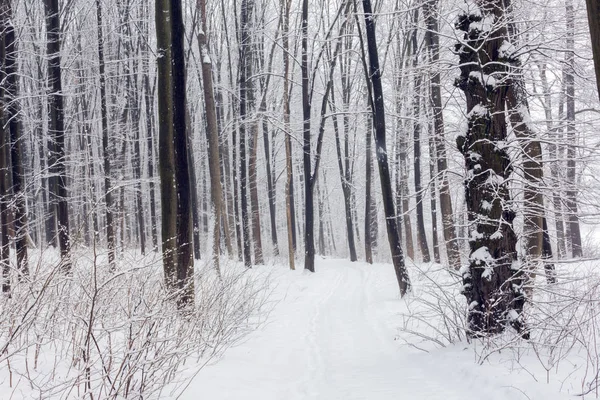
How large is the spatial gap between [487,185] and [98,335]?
4.92 meters

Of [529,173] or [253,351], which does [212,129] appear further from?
[529,173]

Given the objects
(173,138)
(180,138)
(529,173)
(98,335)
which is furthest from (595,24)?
(173,138)

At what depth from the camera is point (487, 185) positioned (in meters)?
5.78

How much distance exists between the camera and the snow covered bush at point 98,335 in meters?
3.38

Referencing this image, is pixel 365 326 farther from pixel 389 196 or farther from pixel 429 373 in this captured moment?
pixel 389 196

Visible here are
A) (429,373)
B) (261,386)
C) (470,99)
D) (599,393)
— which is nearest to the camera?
(599,393)

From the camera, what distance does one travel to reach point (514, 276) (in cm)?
564

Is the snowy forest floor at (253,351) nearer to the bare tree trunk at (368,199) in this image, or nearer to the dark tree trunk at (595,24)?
the dark tree trunk at (595,24)

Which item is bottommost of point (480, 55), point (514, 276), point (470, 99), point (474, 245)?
point (514, 276)

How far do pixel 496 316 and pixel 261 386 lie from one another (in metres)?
3.06

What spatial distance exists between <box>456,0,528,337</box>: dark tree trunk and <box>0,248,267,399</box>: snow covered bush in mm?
3485

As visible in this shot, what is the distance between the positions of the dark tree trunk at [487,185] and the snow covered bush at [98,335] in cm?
349

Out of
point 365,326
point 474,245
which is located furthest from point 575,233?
point 474,245

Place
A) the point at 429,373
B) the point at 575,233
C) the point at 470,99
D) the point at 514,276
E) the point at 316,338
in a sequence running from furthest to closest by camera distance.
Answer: the point at 575,233, the point at 316,338, the point at 470,99, the point at 514,276, the point at 429,373
